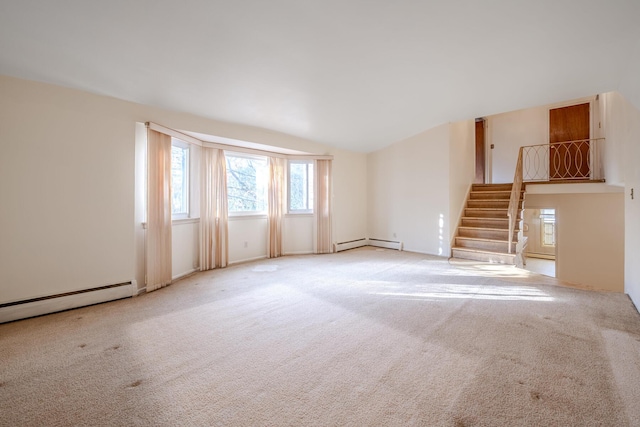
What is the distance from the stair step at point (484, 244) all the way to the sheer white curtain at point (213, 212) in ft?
15.2

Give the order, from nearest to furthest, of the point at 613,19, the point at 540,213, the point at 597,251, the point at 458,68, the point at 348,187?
the point at 613,19
the point at 458,68
the point at 597,251
the point at 348,187
the point at 540,213

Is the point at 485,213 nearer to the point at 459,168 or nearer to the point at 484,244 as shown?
the point at 484,244

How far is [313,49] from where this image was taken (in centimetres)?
275

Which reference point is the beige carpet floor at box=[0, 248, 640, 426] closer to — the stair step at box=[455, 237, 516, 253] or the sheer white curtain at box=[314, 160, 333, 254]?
Result: the stair step at box=[455, 237, 516, 253]

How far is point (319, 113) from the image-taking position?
4336 mm

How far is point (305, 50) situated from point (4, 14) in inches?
89.7

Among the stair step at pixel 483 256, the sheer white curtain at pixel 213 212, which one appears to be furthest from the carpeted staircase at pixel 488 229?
the sheer white curtain at pixel 213 212

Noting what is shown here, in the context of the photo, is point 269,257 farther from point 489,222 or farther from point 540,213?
point 540,213

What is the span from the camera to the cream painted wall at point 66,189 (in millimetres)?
2629

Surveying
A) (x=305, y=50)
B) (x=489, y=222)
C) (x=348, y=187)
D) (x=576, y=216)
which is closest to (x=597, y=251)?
(x=576, y=216)

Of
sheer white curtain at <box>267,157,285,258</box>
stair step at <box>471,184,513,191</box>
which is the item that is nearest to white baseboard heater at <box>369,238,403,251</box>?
stair step at <box>471,184,513,191</box>

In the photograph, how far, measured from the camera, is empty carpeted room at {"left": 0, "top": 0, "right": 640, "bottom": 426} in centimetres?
164

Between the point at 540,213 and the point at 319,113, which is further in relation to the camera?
the point at 540,213

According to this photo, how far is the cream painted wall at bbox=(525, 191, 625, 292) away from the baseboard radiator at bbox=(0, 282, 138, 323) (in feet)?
24.5
